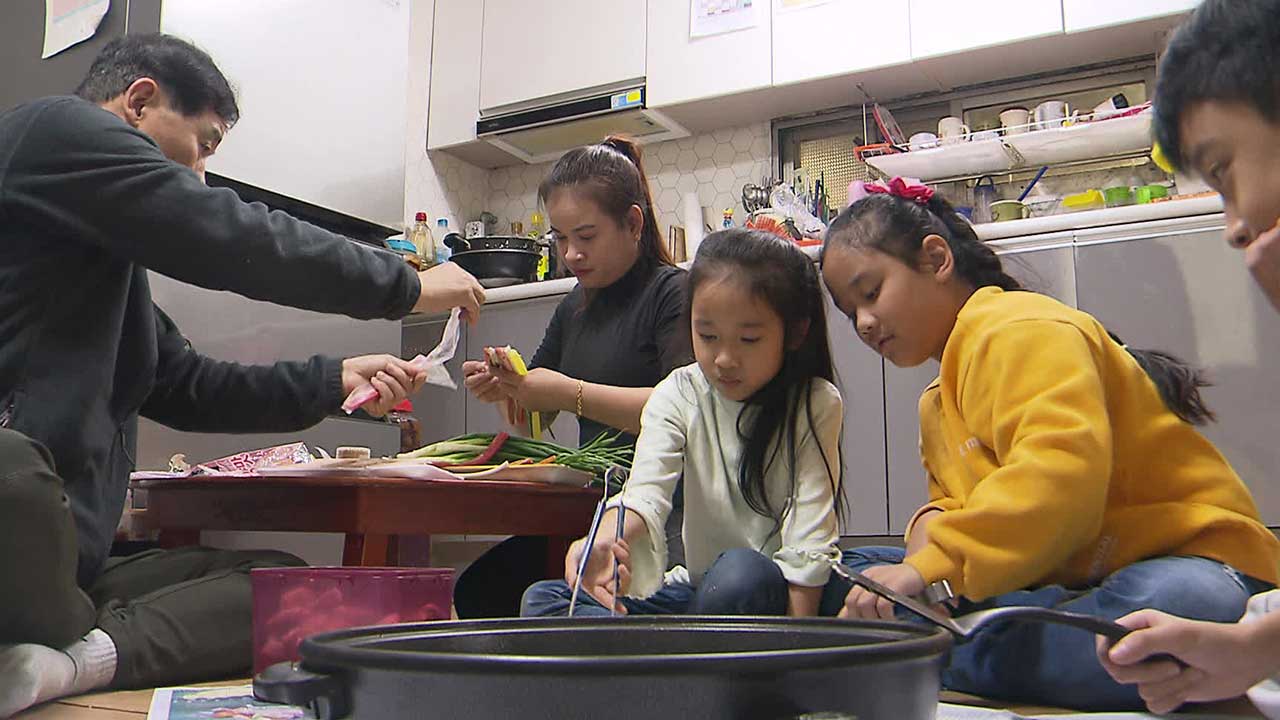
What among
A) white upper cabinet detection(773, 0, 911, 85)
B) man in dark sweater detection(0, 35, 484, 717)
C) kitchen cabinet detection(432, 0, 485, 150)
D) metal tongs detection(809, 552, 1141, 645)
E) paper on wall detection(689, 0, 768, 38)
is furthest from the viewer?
kitchen cabinet detection(432, 0, 485, 150)

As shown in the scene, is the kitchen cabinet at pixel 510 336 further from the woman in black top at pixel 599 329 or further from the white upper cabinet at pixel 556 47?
the woman in black top at pixel 599 329

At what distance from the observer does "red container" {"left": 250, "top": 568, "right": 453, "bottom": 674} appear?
3.84 ft

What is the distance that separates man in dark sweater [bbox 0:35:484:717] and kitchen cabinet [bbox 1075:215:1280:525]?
161 cm

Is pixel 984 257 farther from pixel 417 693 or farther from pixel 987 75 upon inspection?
pixel 987 75

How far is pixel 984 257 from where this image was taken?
1404 millimetres

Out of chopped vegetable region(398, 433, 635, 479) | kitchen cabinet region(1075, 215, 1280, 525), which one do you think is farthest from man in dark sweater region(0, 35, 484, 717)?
kitchen cabinet region(1075, 215, 1280, 525)

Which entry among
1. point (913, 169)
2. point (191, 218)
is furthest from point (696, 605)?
point (913, 169)

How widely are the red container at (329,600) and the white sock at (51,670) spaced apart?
0.62ft

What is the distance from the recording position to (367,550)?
148 centimetres

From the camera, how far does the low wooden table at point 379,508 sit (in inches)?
57.6

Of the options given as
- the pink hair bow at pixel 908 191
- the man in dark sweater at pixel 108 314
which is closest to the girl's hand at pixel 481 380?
the man in dark sweater at pixel 108 314

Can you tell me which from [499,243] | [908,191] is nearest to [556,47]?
[499,243]

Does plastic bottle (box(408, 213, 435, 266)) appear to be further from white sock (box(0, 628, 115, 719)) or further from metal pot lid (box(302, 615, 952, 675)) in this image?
metal pot lid (box(302, 615, 952, 675))

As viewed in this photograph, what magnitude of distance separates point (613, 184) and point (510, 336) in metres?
1.53
